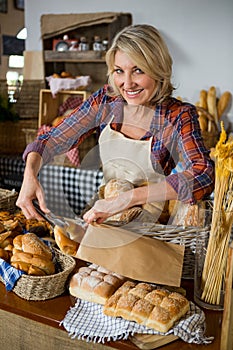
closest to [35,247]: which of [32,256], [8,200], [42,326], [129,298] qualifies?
[32,256]

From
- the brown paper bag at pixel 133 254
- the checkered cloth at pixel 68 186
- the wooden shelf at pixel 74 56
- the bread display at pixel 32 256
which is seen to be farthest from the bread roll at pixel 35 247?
the wooden shelf at pixel 74 56

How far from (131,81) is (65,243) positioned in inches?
22.4

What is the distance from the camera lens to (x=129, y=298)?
1.15m

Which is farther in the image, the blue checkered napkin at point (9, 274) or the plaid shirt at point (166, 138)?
the plaid shirt at point (166, 138)

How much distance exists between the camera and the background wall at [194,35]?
135 inches

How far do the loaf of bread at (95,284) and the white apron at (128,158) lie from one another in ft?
1.66

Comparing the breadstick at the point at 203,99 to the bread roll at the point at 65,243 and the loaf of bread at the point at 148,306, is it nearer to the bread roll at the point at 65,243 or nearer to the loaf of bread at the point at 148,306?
the bread roll at the point at 65,243

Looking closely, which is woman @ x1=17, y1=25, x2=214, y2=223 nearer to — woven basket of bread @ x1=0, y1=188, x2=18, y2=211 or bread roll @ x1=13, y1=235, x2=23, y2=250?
bread roll @ x1=13, y1=235, x2=23, y2=250

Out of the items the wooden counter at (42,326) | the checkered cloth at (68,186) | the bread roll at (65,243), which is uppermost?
the bread roll at (65,243)

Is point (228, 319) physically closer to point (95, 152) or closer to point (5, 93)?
point (95, 152)

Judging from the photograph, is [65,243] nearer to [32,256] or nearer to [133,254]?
[32,256]

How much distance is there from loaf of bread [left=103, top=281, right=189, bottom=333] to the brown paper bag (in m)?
0.05

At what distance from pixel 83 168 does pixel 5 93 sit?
52.6 inches

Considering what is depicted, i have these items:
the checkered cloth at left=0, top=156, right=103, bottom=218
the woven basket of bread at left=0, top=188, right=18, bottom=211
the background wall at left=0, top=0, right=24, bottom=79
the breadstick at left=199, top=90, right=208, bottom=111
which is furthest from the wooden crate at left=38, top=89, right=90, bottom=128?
the background wall at left=0, top=0, right=24, bottom=79
